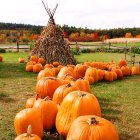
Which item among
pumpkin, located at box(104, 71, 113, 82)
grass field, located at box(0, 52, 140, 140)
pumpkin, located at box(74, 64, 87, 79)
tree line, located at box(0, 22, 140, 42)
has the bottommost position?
grass field, located at box(0, 52, 140, 140)

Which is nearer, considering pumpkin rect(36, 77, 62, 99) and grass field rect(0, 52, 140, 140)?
grass field rect(0, 52, 140, 140)

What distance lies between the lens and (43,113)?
5.40 metres

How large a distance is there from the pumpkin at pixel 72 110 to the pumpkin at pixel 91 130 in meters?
0.66

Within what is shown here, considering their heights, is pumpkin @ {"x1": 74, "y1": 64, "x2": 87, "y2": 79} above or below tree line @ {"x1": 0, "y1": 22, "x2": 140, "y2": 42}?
below

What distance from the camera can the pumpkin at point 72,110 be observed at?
5062 mm

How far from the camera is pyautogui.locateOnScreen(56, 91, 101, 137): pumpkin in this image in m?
5.06

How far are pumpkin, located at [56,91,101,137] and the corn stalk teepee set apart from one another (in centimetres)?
935

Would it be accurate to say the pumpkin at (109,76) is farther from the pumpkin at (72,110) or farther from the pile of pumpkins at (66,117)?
the pumpkin at (72,110)

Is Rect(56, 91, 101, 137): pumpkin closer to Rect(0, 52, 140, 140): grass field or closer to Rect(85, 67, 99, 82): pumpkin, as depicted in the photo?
Rect(0, 52, 140, 140): grass field

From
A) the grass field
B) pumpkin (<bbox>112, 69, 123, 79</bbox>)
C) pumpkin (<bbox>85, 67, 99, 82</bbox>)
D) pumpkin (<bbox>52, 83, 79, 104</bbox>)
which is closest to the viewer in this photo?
the grass field

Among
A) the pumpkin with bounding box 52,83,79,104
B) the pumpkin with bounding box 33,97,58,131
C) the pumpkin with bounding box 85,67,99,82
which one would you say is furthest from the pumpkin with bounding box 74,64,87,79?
the pumpkin with bounding box 33,97,58,131

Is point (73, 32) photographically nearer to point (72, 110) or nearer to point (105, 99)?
point (105, 99)

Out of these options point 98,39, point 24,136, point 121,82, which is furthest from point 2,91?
point 98,39

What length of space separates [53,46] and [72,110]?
31.8 feet
